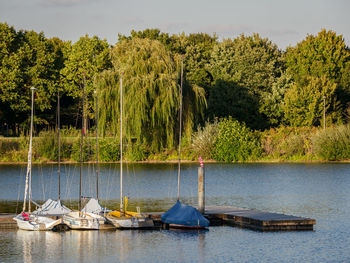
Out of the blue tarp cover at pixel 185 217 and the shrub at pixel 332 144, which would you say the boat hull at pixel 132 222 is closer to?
the blue tarp cover at pixel 185 217

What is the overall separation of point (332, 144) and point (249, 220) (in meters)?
40.4

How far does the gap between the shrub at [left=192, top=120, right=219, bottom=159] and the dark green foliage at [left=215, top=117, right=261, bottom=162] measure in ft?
1.88

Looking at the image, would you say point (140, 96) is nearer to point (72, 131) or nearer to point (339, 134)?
point (72, 131)

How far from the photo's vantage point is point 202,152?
67375 mm

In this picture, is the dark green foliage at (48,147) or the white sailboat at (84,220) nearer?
the white sailboat at (84,220)

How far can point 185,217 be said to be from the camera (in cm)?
2934

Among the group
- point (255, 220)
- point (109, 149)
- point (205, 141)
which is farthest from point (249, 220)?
point (109, 149)

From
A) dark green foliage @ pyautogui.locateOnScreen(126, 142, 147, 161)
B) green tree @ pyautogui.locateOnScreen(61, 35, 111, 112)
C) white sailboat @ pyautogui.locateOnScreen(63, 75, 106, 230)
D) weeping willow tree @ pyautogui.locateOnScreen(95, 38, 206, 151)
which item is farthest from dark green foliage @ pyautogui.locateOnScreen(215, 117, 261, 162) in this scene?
white sailboat @ pyautogui.locateOnScreen(63, 75, 106, 230)

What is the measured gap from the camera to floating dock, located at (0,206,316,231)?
28.8 metres

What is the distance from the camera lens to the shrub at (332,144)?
2660 inches

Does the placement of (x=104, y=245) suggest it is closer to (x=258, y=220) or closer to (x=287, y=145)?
(x=258, y=220)

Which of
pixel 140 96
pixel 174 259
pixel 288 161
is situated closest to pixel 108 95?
pixel 140 96

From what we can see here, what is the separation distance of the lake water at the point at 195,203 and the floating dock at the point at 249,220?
0.55 meters

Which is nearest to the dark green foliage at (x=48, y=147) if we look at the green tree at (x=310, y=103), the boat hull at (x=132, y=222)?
the green tree at (x=310, y=103)
